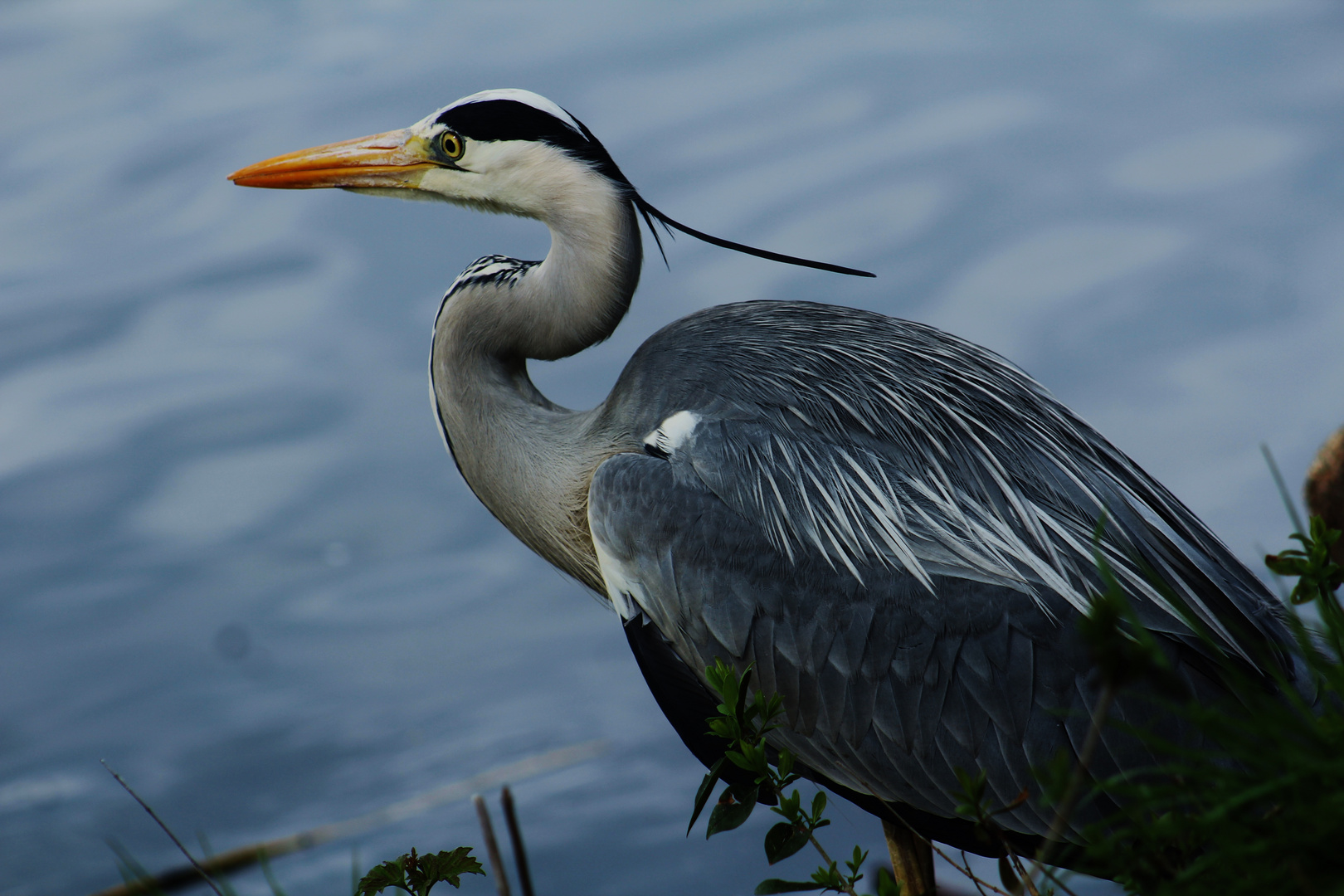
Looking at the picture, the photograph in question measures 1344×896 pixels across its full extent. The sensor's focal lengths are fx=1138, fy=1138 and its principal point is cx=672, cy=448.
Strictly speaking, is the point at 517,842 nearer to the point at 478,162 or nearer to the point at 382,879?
the point at 382,879

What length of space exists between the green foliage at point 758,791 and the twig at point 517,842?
0.39 m

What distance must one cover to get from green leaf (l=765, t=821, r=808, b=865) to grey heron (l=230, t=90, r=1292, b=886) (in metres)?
0.93

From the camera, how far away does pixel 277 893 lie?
4.76 ft

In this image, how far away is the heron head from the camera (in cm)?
400

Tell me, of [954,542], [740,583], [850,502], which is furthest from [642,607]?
[954,542]

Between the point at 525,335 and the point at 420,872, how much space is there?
2.42 meters

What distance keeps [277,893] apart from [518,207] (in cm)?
301

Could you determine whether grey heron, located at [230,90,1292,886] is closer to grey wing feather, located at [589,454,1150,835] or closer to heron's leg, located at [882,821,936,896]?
grey wing feather, located at [589,454,1150,835]

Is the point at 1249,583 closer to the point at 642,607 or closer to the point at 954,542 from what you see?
the point at 954,542

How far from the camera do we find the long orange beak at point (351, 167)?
4184 mm

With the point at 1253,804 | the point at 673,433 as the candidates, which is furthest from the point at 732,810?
the point at 673,433

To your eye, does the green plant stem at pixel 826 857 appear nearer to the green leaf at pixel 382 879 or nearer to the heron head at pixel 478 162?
the green leaf at pixel 382 879

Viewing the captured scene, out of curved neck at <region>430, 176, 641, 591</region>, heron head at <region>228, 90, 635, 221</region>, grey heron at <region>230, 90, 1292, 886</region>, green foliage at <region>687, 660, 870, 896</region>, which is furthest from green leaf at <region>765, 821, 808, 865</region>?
heron head at <region>228, 90, 635, 221</region>

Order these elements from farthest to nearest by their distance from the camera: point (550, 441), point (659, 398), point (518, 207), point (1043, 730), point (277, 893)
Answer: point (518, 207), point (550, 441), point (659, 398), point (1043, 730), point (277, 893)
